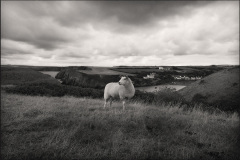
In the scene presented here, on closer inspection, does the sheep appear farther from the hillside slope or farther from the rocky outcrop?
the rocky outcrop

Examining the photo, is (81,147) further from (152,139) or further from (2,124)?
(2,124)

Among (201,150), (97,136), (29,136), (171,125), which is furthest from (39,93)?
(201,150)

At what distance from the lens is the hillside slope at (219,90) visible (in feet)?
38.0

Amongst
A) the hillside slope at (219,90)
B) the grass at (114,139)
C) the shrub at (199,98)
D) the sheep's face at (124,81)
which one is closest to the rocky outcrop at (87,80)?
the hillside slope at (219,90)

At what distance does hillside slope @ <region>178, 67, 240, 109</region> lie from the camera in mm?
11591

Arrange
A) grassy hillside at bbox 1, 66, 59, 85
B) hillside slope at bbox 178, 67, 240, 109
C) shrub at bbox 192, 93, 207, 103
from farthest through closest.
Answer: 1. grassy hillside at bbox 1, 66, 59, 85
2. shrub at bbox 192, 93, 207, 103
3. hillside slope at bbox 178, 67, 240, 109

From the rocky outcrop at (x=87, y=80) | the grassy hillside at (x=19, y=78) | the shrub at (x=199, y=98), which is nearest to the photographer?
the shrub at (x=199, y=98)

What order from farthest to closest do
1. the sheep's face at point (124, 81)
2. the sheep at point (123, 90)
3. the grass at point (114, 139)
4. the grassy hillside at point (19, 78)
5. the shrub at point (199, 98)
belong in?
the grassy hillside at point (19, 78) < the shrub at point (199, 98) < the sheep at point (123, 90) < the sheep's face at point (124, 81) < the grass at point (114, 139)

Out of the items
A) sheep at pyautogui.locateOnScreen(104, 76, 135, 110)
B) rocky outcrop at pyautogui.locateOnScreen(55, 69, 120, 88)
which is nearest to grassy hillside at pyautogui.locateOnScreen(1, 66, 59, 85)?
rocky outcrop at pyautogui.locateOnScreen(55, 69, 120, 88)

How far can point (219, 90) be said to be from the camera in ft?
41.3

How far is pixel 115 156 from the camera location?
3842 millimetres

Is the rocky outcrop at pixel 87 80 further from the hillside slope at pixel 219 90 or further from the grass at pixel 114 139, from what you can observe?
the grass at pixel 114 139

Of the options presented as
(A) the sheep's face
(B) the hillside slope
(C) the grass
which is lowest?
(C) the grass

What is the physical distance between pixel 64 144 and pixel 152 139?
2.81 metres
